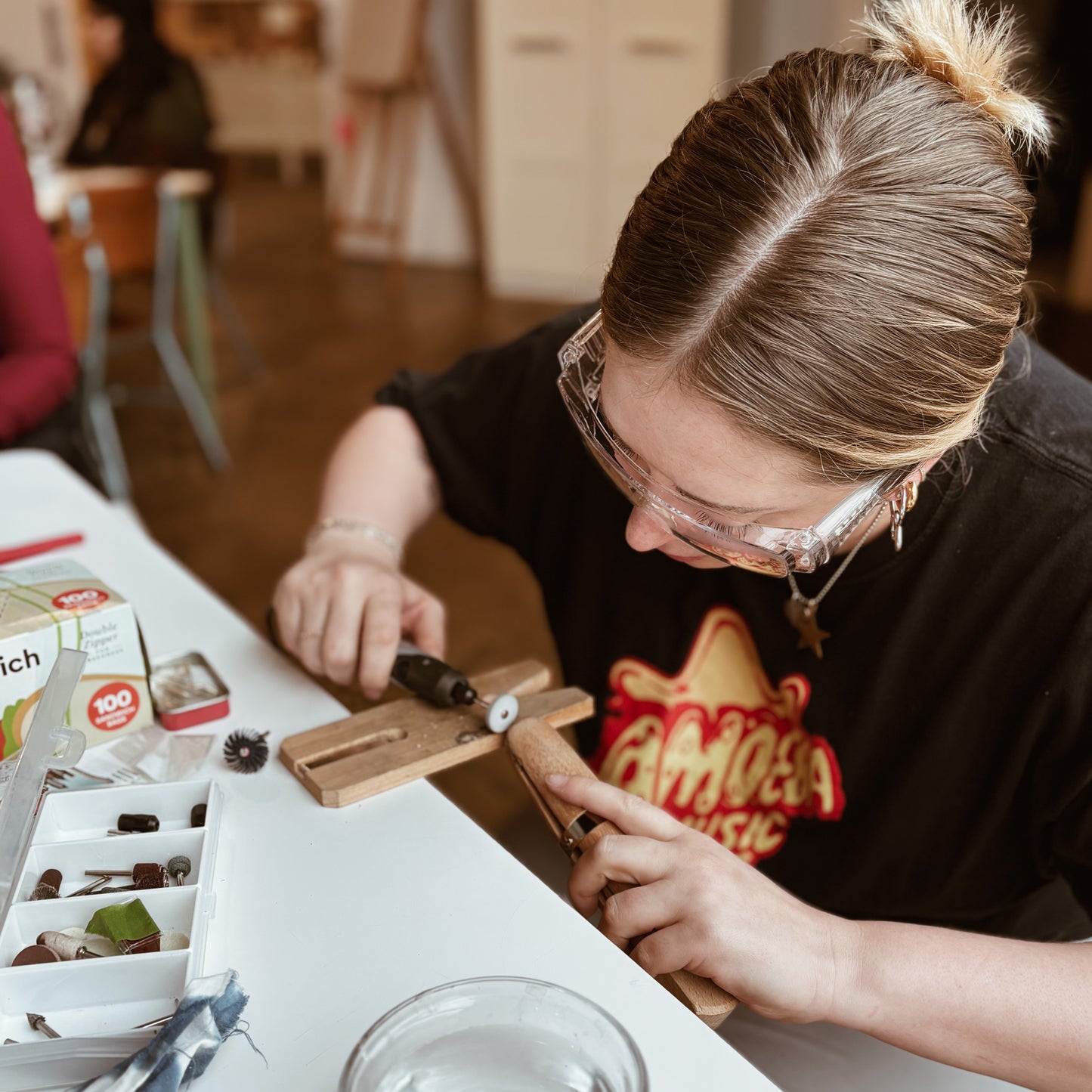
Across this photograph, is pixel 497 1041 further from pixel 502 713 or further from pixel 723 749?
pixel 723 749

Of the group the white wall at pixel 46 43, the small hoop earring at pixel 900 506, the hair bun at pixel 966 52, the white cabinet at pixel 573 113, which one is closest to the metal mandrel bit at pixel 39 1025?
the small hoop earring at pixel 900 506

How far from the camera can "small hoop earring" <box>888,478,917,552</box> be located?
74 cm

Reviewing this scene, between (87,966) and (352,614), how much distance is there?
0.38 metres

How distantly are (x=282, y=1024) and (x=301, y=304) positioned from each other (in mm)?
4934

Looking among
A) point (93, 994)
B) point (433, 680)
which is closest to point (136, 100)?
point (433, 680)

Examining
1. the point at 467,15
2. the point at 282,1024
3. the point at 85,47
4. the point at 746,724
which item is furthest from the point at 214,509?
the point at 85,47

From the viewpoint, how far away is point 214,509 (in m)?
3.09

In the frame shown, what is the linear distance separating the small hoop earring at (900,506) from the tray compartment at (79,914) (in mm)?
513

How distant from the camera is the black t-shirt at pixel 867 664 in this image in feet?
2.58

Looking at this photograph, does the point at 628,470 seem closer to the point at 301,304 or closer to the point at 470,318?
the point at 470,318

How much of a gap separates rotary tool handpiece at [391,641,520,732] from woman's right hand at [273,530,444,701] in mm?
30

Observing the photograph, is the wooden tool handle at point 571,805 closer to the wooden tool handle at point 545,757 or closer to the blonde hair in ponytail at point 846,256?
the wooden tool handle at point 545,757

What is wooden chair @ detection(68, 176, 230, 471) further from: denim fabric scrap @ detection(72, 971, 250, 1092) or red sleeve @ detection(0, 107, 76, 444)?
denim fabric scrap @ detection(72, 971, 250, 1092)

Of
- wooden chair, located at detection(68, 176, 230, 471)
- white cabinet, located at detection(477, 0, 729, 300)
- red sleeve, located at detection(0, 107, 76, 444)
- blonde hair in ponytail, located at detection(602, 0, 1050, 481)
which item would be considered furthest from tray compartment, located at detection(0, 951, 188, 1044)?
white cabinet, located at detection(477, 0, 729, 300)
